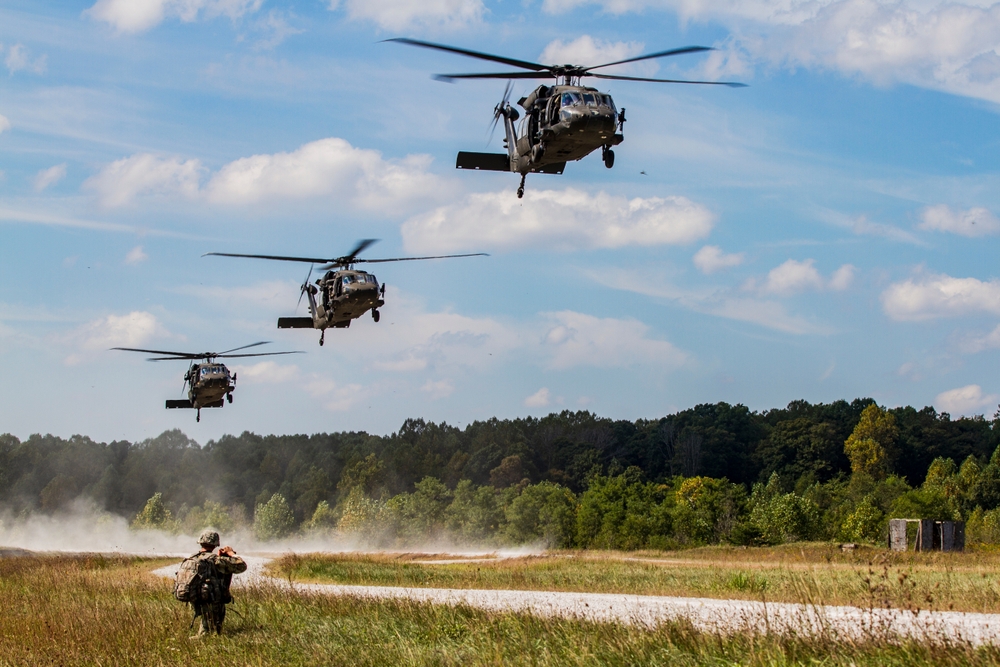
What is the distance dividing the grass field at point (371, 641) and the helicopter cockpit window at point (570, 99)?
11029 millimetres

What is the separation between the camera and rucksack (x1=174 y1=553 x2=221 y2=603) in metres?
16.0

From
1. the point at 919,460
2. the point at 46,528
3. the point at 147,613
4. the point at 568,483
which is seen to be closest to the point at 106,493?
the point at 46,528

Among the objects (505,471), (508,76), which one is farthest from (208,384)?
(505,471)

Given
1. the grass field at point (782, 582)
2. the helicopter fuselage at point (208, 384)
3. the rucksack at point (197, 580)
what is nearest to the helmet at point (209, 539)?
the rucksack at point (197, 580)

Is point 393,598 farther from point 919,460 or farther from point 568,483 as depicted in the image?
point 919,460

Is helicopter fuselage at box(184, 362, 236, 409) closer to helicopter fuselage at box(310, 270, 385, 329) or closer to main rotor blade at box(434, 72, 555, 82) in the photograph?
helicopter fuselage at box(310, 270, 385, 329)

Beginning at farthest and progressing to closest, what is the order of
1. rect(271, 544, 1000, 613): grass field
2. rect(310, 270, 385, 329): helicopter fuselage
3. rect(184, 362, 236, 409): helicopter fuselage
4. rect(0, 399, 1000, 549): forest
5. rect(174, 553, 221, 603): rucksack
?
rect(0, 399, 1000, 549): forest
rect(184, 362, 236, 409): helicopter fuselage
rect(310, 270, 385, 329): helicopter fuselage
rect(271, 544, 1000, 613): grass field
rect(174, 553, 221, 603): rucksack

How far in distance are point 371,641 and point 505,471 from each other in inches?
4952

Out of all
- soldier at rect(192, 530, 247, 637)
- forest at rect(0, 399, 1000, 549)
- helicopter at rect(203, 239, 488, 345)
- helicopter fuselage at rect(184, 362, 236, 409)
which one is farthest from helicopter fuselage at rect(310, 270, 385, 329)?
forest at rect(0, 399, 1000, 549)

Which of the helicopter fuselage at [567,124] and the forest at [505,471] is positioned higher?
the helicopter fuselage at [567,124]

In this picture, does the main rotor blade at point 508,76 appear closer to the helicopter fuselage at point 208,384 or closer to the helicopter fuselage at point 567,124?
the helicopter fuselage at point 567,124

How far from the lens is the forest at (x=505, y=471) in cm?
10569

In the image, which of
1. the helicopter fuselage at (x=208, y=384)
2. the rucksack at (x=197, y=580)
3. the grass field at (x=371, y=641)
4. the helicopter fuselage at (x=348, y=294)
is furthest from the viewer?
the helicopter fuselage at (x=208, y=384)

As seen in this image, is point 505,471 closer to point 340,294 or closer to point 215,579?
point 340,294
